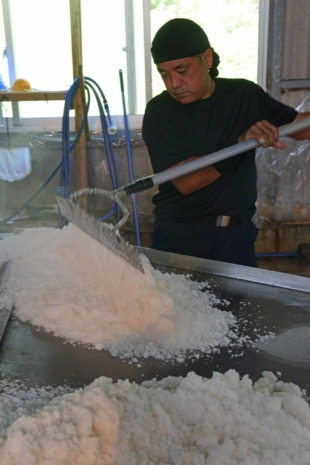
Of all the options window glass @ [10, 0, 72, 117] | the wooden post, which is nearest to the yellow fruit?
window glass @ [10, 0, 72, 117]

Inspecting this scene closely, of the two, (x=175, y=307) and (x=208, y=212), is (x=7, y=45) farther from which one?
(x=175, y=307)

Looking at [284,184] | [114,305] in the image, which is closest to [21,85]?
[284,184]

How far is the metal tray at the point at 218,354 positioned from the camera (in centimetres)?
108

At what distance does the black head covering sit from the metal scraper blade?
0.68 meters

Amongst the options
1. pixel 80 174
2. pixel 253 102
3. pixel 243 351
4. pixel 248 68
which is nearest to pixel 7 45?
pixel 80 174

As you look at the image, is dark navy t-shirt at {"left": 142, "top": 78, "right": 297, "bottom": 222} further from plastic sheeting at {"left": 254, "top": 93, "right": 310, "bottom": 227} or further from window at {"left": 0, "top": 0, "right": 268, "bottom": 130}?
window at {"left": 0, "top": 0, "right": 268, "bottom": 130}

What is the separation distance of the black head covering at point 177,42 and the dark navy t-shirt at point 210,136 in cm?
24

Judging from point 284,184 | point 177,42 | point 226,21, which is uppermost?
point 226,21

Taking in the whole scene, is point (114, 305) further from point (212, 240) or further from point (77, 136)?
point (77, 136)

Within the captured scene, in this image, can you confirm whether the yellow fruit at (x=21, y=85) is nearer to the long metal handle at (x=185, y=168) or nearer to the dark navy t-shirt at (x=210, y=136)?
the dark navy t-shirt at (x=210, y=136)

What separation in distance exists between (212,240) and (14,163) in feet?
6.73

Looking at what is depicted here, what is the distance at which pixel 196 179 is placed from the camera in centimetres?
185

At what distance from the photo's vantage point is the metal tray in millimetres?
1076

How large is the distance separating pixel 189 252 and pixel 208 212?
0.20 meters
